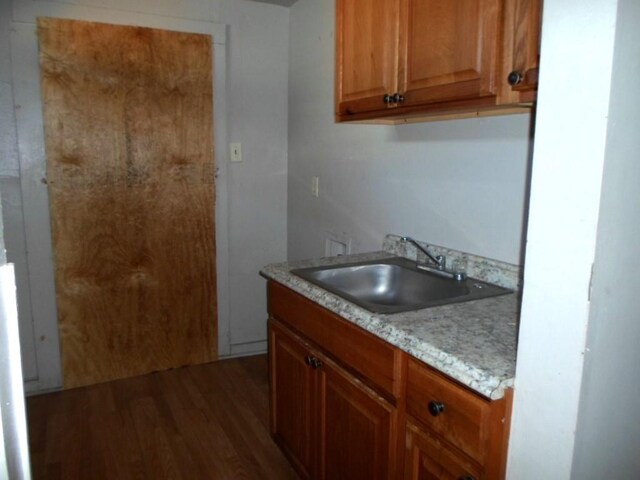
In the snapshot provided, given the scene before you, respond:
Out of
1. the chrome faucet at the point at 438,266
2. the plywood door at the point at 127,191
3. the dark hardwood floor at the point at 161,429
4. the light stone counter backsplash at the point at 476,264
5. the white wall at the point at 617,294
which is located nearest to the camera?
the white wall at the point at 617,294

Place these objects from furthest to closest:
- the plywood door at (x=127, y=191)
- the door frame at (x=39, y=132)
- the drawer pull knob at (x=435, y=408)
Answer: the plywood door at (x=127, y=191) → the door frame at (x=39, y=132) → the drawer pull knob at (x=435, y=408)

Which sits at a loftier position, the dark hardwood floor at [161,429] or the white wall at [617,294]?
the white wall at [617,294]

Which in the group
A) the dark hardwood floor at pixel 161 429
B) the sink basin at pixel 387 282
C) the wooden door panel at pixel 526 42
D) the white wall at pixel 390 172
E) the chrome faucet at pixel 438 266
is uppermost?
the wooden door panel at pixel 526 42

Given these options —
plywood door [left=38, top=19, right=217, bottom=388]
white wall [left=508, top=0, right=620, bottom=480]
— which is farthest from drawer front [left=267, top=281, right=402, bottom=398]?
plywood door [left=38, top=19, right=217, bottom=388]

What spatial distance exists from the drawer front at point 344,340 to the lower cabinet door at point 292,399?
0.32 feet

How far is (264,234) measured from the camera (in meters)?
3.21

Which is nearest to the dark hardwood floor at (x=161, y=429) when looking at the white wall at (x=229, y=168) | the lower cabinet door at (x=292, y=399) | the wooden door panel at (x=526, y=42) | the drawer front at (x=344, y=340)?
the lower cabinet door at (x=292, y=399)

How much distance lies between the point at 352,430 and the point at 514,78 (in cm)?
107

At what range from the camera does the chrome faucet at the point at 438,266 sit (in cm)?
174

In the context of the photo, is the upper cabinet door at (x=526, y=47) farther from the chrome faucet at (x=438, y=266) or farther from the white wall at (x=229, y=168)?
the white wall at (x=229, y=168)

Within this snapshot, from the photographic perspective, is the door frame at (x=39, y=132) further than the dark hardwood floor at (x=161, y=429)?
Yes

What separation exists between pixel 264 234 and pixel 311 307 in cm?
162

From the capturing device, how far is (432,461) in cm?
117

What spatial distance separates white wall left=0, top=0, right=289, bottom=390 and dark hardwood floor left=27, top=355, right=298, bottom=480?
32cm
